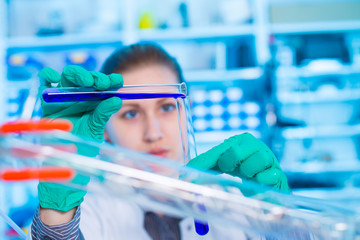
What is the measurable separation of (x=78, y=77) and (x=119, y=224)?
618 mm

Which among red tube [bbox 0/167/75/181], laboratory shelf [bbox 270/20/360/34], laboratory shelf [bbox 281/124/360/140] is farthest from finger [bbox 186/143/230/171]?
laboratory shelf [bbox 270/20/360/34]

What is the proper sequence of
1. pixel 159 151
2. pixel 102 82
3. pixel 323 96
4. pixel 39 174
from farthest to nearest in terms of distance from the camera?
pixel 323 96 < pixel 159 151 < pixel 102 82 < pixel 39 174

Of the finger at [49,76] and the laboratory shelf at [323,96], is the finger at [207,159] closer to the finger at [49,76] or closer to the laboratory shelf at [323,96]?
the finger at [49,76]

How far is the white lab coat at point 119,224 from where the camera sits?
2.89 feet

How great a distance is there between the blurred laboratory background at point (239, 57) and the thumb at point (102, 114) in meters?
1.53

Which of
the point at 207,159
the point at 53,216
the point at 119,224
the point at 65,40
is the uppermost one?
the point at 65,40

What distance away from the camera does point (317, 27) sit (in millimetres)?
2203

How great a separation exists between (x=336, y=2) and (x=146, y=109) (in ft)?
7.13

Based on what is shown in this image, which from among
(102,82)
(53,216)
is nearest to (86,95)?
(102,82)

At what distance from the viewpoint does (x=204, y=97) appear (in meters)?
2.08

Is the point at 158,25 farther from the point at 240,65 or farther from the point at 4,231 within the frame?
the point at 4,231

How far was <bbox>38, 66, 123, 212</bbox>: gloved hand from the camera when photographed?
0.51 meters

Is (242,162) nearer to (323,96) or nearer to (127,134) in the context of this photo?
(127,134)

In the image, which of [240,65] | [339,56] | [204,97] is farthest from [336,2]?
[204,97]
